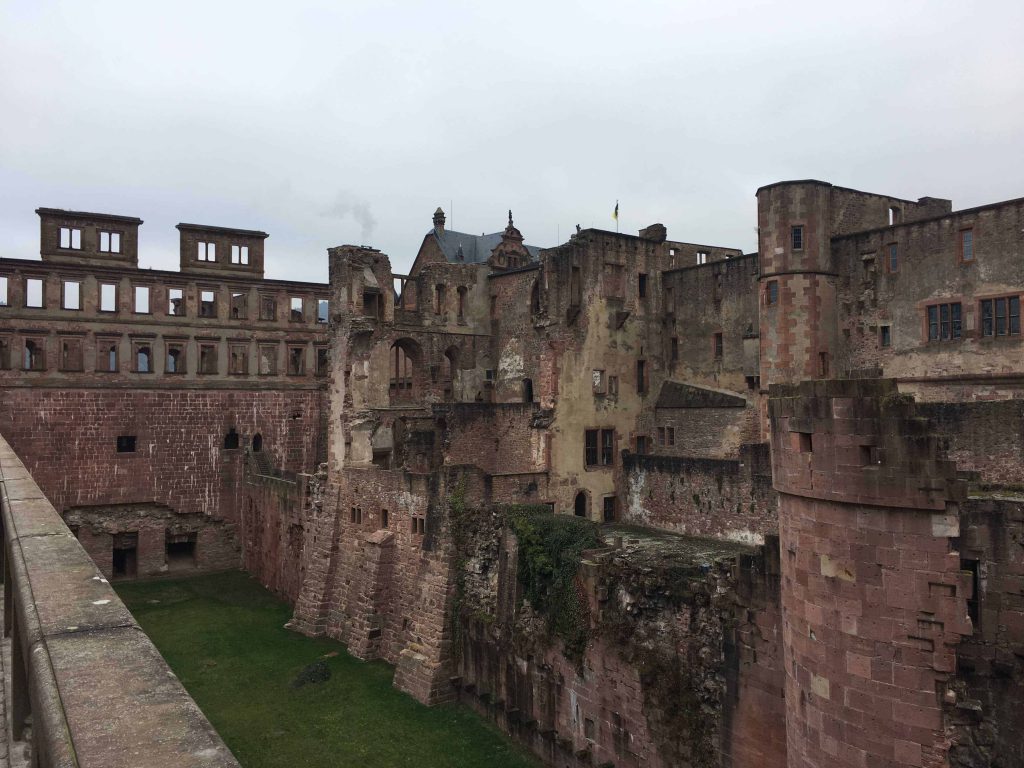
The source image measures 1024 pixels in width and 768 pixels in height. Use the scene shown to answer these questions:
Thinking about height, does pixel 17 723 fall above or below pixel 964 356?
below

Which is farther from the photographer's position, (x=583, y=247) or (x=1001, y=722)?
(x=583, y=247)

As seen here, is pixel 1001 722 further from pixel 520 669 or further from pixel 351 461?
pixel 351 461

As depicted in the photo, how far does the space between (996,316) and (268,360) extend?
29159 millimetres

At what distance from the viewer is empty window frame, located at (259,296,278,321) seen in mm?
38500

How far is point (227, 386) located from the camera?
121 ft

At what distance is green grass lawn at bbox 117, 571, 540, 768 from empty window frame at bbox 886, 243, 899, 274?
57.7 feet

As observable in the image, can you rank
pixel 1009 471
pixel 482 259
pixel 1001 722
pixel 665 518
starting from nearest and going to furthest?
pixel 1001 722 < pixel 1009 471 < pixel 665 518 < pixel 482 259

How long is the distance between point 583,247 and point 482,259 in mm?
27834

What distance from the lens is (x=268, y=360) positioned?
3841 cm

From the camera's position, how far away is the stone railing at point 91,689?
2848 millimetres

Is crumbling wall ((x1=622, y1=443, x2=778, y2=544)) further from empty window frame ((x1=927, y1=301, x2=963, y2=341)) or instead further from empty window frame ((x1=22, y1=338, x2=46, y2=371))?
empty window frame ((x1=22, y1=338, x2=46, y2=371))

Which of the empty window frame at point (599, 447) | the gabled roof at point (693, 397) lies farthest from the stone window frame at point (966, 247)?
the empty window frame at point (599, 447)

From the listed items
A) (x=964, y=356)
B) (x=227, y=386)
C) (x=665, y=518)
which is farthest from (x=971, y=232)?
(x=227, y=386)

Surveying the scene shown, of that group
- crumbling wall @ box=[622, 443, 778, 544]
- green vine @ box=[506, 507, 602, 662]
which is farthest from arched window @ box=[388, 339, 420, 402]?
green vine @ box=[506, 507, 602, 662]
